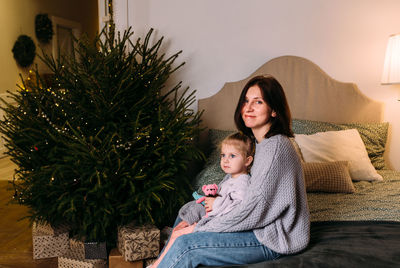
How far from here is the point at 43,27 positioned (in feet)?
20.4

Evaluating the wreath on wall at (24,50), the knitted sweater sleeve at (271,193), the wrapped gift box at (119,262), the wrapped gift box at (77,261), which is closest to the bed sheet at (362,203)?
the knitted sweater sleeve at (271,193)

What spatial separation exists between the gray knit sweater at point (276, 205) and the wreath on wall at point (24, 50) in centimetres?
538

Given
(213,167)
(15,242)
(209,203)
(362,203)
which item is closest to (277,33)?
(213,167)

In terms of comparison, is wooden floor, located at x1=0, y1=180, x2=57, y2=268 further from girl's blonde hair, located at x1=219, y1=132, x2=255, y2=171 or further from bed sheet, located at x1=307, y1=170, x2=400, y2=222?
bed sheet, located at x1=307, y1=170, x2=400, y2=222

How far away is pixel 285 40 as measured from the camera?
2.97m

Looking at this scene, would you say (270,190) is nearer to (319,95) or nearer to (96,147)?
(96,147)

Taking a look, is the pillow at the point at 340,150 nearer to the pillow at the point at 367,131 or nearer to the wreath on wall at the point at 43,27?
the pillow at the point at 367,131

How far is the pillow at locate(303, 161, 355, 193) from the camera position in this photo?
88.0 inches

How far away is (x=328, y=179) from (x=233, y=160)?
85cm

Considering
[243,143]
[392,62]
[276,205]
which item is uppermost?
[392,62]

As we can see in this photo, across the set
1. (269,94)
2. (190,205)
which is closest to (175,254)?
(190,205)

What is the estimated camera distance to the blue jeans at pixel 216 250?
1.32m

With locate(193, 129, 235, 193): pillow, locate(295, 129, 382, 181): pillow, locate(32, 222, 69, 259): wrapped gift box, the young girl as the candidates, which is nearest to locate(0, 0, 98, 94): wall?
locate(32, 222, 69, 259): wrapped gift box

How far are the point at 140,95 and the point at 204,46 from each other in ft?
3.08
